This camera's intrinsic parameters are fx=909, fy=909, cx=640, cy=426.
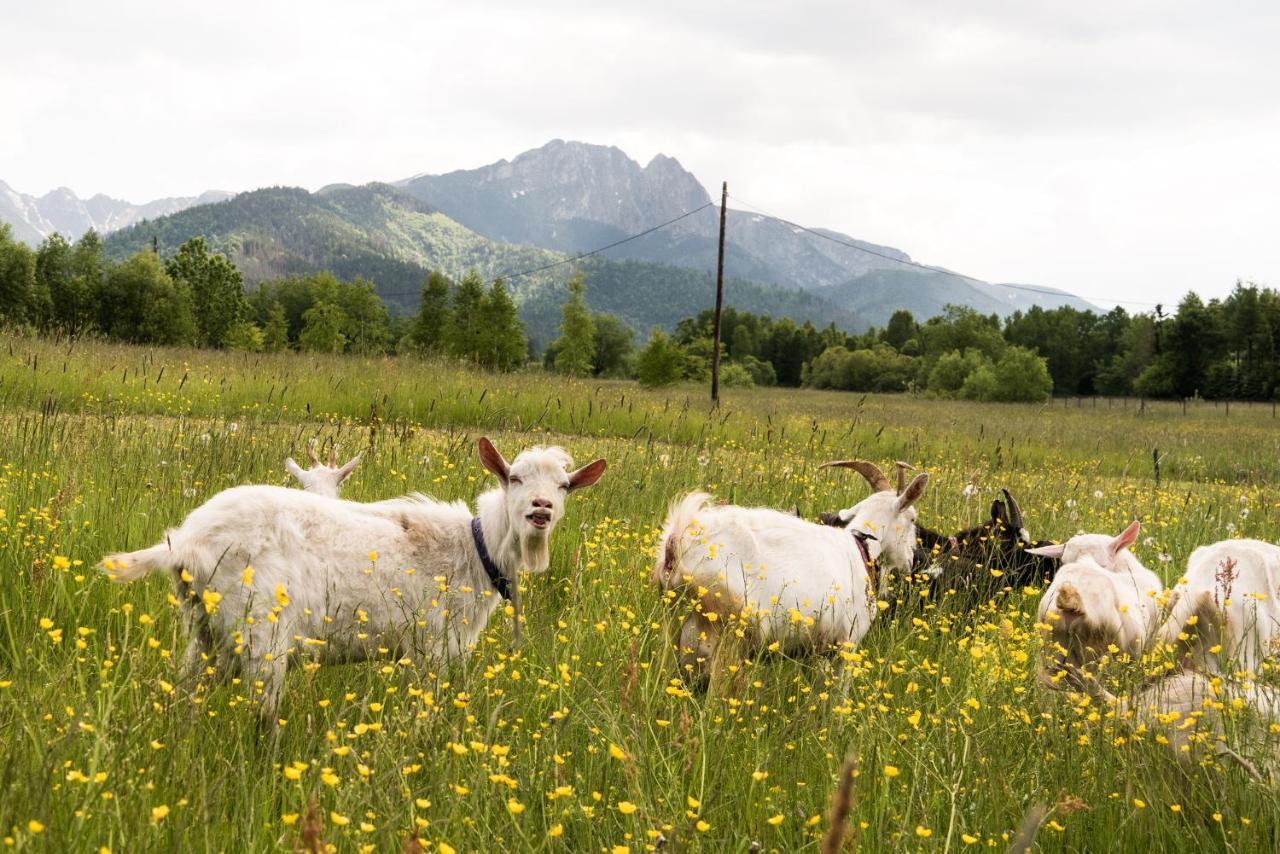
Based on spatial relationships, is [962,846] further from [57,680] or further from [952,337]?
[952,337]

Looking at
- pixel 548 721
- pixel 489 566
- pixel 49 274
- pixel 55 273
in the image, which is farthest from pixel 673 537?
pixel 49 274

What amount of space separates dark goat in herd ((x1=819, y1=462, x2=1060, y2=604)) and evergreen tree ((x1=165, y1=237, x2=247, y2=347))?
76789 millimetres

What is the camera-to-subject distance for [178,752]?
2.71 meters

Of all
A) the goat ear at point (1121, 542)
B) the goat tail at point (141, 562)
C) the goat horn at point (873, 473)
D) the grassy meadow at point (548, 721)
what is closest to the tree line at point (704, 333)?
the grassy meadow at point (548, 721)

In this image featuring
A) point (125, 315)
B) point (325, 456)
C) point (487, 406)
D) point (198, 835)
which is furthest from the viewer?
point (125, 315)

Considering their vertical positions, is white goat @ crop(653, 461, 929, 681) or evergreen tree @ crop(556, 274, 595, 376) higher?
evergreen tree @ crop(556, 274, 595, 376)

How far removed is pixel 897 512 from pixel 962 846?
121 inches

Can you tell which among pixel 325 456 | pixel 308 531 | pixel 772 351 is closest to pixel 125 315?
pixel 325 456

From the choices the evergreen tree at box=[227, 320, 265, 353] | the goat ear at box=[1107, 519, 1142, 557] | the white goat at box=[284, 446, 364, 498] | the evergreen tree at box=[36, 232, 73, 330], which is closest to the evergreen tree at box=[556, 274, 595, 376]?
the evergreen tree at box=[227, 320, 265, 353]

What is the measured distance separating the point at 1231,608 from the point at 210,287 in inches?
3386

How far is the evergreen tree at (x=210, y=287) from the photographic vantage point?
252ft

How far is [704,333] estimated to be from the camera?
116500mm

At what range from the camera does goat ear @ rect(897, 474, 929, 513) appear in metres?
5.73

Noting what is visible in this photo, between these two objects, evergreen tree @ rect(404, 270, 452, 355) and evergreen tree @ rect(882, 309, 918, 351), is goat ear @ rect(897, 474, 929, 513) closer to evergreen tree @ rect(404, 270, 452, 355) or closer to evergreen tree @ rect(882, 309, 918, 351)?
evergreen tree @ rect(404, 270, 452, 355)
